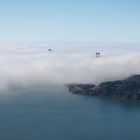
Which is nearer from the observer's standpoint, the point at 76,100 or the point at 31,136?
the point at 31,136

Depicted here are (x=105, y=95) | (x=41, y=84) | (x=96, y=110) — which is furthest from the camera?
(x=41, y=84)

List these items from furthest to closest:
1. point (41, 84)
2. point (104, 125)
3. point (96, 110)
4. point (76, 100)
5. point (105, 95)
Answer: point (41, 84), point (105, 95), point (76, 100), point (96, 110), point (104, 125)

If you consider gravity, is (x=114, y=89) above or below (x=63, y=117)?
above

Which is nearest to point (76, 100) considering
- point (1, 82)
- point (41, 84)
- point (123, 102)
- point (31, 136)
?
point (123, 102)

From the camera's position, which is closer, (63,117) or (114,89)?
(63,117)

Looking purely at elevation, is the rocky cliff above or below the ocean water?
above

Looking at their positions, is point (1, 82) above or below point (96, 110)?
above

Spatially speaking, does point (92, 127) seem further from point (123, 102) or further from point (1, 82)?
point (1, 82)
